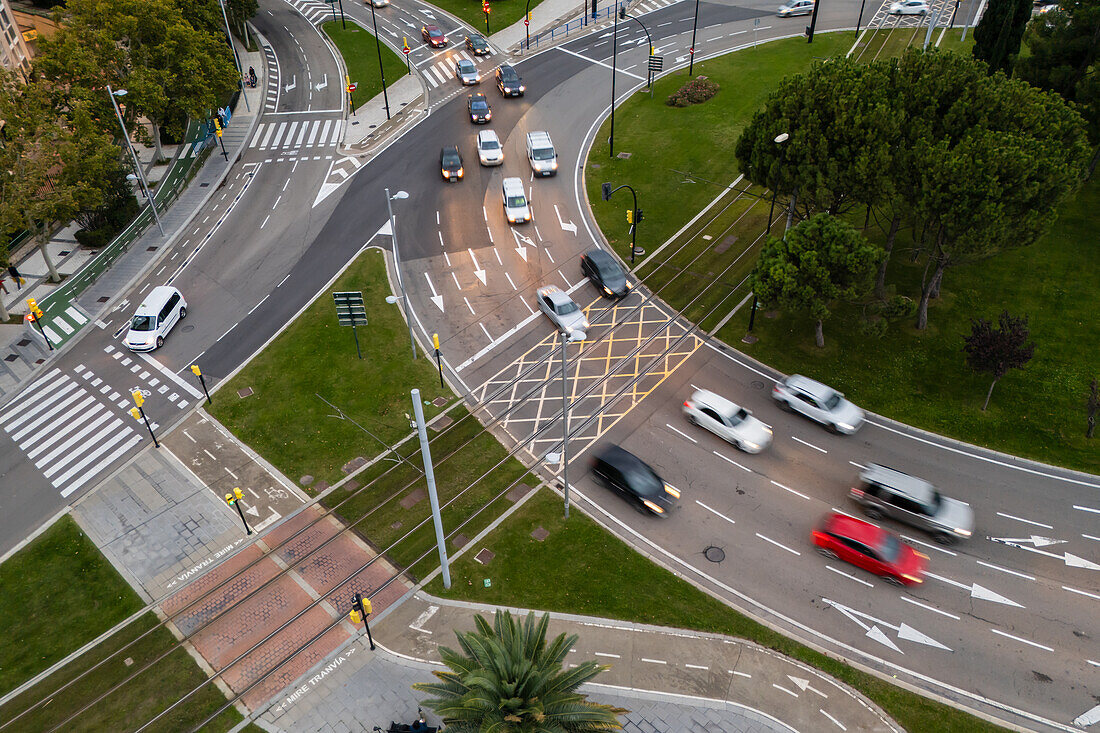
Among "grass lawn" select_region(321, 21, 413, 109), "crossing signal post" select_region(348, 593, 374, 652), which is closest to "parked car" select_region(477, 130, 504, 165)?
"grass lawn" select_region(321, 21, 413, 109)

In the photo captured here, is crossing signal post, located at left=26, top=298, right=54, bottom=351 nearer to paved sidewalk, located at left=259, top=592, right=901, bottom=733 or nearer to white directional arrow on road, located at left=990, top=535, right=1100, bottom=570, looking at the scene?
paved sidewalk, located at left=259, top=592, right=901, bottom=733

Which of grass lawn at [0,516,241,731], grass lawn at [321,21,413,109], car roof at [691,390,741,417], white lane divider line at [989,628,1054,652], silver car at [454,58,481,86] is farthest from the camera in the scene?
silver car at [454,58,481,86]

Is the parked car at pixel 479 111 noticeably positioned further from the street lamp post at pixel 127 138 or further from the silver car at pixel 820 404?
the silver car at pixel 820 404

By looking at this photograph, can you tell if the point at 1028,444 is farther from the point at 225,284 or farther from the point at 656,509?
the point at 225,284

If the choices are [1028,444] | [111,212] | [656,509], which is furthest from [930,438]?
[111,212]

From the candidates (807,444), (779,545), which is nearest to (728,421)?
(807,444)

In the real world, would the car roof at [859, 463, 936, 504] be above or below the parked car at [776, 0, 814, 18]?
below
